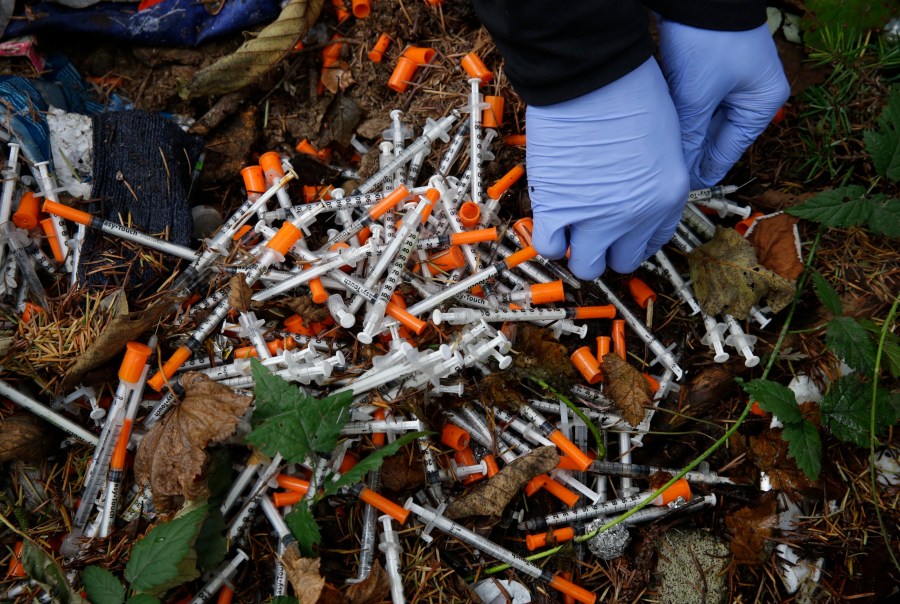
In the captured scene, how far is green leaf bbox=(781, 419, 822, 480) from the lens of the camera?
129 inches

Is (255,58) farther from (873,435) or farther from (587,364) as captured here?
(873,435)

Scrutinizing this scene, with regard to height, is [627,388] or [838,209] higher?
[838,209]

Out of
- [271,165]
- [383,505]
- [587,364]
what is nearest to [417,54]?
[271,165]

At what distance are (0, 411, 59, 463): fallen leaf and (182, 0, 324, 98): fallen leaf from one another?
2138mm

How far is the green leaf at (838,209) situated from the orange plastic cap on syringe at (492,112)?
1.78m

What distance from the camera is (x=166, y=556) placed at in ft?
9.69

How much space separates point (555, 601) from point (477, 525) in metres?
0.59

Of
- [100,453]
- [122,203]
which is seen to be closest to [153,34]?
[122,203]

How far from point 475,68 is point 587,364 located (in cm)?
195

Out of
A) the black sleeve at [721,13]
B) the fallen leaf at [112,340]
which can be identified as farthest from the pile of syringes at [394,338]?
the black sleeve at [721,13]

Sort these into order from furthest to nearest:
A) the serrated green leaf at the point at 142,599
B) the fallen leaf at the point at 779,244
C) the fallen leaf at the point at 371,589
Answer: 1. the fallen leaf at the point at 779,244
2. the fallen leaf at the point at 371,589
3. the serrated green leaf at the point at 142,599

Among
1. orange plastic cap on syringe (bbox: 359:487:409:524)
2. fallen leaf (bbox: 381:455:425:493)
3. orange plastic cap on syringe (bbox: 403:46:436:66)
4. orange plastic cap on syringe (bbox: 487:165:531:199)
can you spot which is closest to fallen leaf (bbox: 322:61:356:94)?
orange plastic cap on syringe (bbox: 403:46:436:66)

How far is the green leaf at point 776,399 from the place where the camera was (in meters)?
3.34

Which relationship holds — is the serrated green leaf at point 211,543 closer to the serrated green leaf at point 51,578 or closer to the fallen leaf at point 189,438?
the fallen leaf at point 189,438
